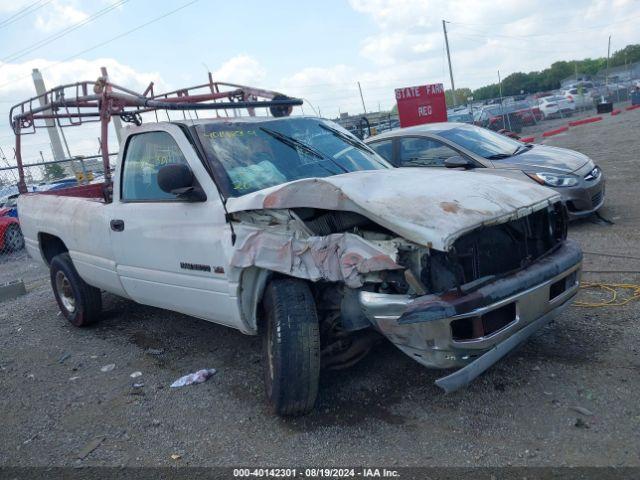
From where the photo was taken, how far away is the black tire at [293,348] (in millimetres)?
3211

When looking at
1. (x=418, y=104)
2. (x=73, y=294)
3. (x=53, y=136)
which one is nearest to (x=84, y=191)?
(x=73, y=294)

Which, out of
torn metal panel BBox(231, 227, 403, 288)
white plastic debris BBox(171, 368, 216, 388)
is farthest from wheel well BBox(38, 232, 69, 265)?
torn metal panel BBox(231, 227, 403, 288)

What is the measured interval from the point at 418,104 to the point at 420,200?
545 inches

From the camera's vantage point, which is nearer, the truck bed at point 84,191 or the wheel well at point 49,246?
the wheel well at point 49,246

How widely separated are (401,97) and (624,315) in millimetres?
12854

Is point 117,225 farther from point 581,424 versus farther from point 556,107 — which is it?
point 556,107

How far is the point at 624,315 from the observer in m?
4.20

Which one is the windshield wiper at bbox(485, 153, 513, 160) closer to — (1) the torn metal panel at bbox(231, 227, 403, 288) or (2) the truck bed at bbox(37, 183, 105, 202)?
(1) the torn metal panel at bbox(231, 227, 403, 288)

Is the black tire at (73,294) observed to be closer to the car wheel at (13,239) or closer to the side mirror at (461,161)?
the side mirror at (461,161)

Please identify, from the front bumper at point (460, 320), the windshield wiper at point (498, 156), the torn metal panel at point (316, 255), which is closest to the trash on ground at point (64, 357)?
the torn metal panel at point (316, 255)

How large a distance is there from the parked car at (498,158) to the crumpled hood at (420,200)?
108 inches

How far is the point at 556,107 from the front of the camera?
32.4 meters

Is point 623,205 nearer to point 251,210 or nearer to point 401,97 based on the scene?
point 251,210

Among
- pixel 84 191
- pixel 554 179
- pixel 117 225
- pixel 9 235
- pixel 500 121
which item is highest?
pixel 84 191
